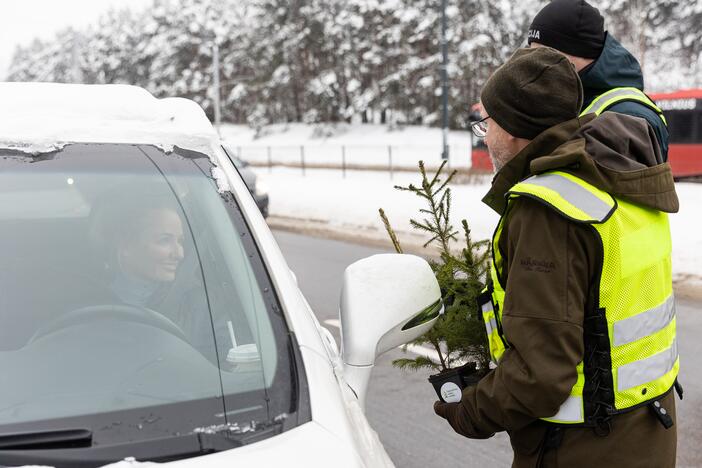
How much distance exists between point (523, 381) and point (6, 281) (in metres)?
1.24

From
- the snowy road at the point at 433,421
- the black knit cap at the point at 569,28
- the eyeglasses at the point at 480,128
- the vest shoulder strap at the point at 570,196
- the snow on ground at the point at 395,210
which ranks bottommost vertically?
the snow on ground at the point at 395,210

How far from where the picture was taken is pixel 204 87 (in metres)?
68.9

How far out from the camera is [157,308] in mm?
2051

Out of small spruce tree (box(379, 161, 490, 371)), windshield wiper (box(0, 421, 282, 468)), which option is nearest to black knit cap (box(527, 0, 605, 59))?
small spruce tree (box(379, 161, 490, 371))

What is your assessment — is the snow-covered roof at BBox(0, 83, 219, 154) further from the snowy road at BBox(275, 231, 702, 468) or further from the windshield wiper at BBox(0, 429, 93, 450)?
the snowy road at BBox(275, 231, 702, 468)

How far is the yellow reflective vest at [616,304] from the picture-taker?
5.62 ft

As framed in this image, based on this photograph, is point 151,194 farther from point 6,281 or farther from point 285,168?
point 285,168

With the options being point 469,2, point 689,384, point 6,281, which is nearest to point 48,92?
point 6,281

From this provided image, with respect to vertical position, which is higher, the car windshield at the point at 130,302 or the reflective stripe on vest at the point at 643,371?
the car windshield at the point at 130,302

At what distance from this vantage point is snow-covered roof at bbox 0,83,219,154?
2.14 metres

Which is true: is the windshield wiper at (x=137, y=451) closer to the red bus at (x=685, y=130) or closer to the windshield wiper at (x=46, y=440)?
the windshield wiper at (x=46, y=440)

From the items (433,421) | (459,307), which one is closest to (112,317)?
(459,307)

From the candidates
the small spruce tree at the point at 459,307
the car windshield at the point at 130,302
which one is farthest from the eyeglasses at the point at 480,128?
the car windshield at the point at 130,302

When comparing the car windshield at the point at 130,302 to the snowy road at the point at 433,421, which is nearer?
the car windshield at the point at 130,302
